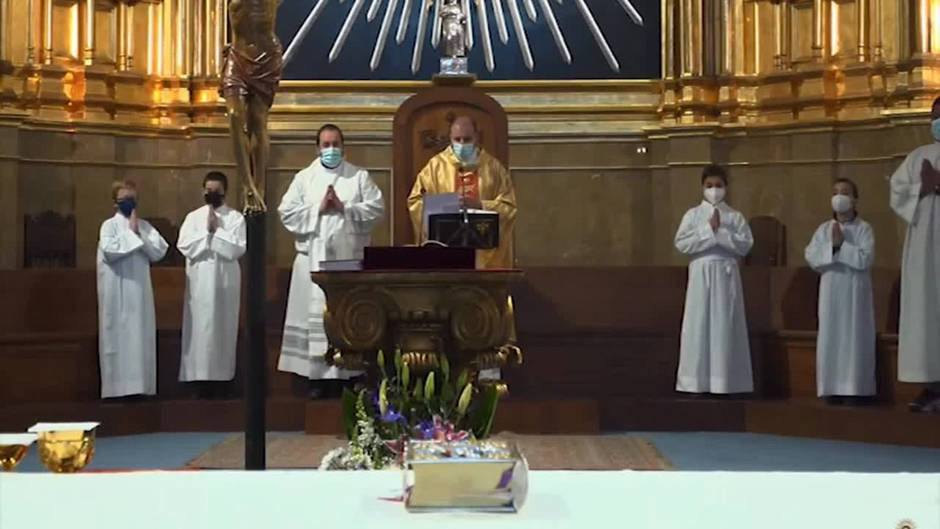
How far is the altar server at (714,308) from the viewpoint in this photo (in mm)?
9812

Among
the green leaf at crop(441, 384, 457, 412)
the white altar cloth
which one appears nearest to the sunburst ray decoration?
the green leaf at crop(441, 384, 457, 412)

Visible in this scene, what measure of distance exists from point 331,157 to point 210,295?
4.18ft

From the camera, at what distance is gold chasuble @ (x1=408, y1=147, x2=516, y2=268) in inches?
367

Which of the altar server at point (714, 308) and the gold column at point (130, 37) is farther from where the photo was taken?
the gold column at point (130, 37)

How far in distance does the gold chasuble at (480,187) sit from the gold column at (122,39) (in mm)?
3529

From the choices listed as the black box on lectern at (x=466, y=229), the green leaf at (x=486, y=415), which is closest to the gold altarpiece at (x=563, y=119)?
the black box on lectern at (x=466, y=229)

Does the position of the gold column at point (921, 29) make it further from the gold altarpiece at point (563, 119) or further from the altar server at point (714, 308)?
the altar server at point (714, 308)

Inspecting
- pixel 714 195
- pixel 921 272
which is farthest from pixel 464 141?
pixel 921 272

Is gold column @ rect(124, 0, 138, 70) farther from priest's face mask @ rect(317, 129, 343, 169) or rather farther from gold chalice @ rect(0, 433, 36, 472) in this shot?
gold chalice @ rect(0, 433, 36, 472)

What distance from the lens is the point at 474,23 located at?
40.3 ft

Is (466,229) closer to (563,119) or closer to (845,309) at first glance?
(845,309)

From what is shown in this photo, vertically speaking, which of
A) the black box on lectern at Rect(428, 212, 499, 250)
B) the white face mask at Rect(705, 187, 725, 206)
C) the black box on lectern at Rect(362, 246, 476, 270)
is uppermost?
the white face mask at Rect(705, 187, 725, 206)

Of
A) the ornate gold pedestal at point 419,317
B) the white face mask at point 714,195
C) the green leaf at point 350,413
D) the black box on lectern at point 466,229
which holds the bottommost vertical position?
the green leaf at point 350,413

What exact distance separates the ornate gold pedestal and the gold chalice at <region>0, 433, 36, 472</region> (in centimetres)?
420
